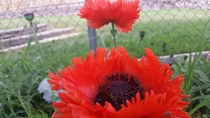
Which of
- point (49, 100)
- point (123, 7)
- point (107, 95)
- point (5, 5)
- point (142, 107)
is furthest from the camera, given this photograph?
point (5, 5)

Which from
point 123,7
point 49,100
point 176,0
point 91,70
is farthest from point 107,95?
point 176,0

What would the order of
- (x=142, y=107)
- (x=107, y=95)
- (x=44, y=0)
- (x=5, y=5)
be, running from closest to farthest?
1. (x=142, y=107)
2. (x=107, y=95)
3. (x=5, y=5)
4. (x=44, y=0)

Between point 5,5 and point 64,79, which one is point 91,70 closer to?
point 64,79

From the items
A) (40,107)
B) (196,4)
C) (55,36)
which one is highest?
(196,4)

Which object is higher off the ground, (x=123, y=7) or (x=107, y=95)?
(x=123, y=7)

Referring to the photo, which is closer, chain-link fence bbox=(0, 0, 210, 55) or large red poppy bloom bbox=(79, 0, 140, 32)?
large red poppy bloom bbox=(79, 0, 140, 32)

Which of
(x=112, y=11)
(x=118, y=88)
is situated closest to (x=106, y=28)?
(x=112, y=11)

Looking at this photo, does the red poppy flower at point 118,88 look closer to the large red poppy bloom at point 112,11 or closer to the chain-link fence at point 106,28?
the large red poppy bloom at point 112,11

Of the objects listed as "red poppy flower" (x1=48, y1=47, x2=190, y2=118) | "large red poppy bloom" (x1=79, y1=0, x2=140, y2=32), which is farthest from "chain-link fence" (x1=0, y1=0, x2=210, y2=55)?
"red poppy flower" (x1=48, y1=47, x2=190, y2=118)

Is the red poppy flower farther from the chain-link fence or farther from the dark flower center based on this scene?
the chain-link fence

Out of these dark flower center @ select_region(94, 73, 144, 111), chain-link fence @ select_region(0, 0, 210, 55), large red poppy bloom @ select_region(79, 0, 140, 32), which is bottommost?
chain-link fence @ select_region(0, 0, 210, 55)
